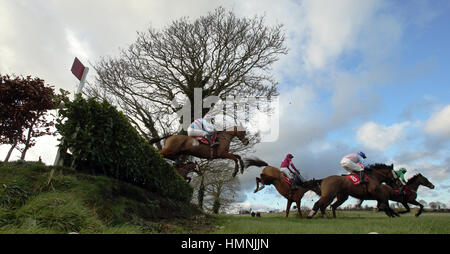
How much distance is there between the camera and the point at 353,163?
9.26m

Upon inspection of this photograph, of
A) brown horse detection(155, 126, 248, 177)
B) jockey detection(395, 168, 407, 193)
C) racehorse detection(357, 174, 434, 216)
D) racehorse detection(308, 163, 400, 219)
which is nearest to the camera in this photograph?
brown horse detection(155, 126, 248, 177)

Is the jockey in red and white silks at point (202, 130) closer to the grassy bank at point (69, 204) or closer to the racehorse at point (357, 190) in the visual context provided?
the grassy bank at point (69, 204)

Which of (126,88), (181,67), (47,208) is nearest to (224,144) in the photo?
(47,208)

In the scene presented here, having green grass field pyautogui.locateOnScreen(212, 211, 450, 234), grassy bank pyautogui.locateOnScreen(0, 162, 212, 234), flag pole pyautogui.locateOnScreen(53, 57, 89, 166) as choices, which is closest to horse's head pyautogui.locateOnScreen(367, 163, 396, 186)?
green grass field pyautogui.locateOnScreen(212, 211, 450, 234)

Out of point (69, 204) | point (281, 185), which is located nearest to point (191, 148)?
point (281, 185)

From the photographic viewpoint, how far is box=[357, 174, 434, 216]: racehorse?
936cm

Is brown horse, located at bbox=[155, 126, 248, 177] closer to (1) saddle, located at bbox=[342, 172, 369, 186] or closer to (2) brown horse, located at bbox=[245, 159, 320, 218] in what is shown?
(2) brown horse, located at bbox=[245, 159, 320, 218]

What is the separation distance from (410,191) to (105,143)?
10.4 metres

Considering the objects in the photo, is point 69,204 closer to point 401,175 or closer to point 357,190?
point 357,190

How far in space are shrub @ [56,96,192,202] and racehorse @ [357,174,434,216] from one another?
794 cm

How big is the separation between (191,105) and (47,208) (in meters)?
11.0

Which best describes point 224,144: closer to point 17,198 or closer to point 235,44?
point 17,198

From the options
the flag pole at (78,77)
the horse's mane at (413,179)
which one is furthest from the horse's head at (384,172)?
the flag pole at (78,77)
